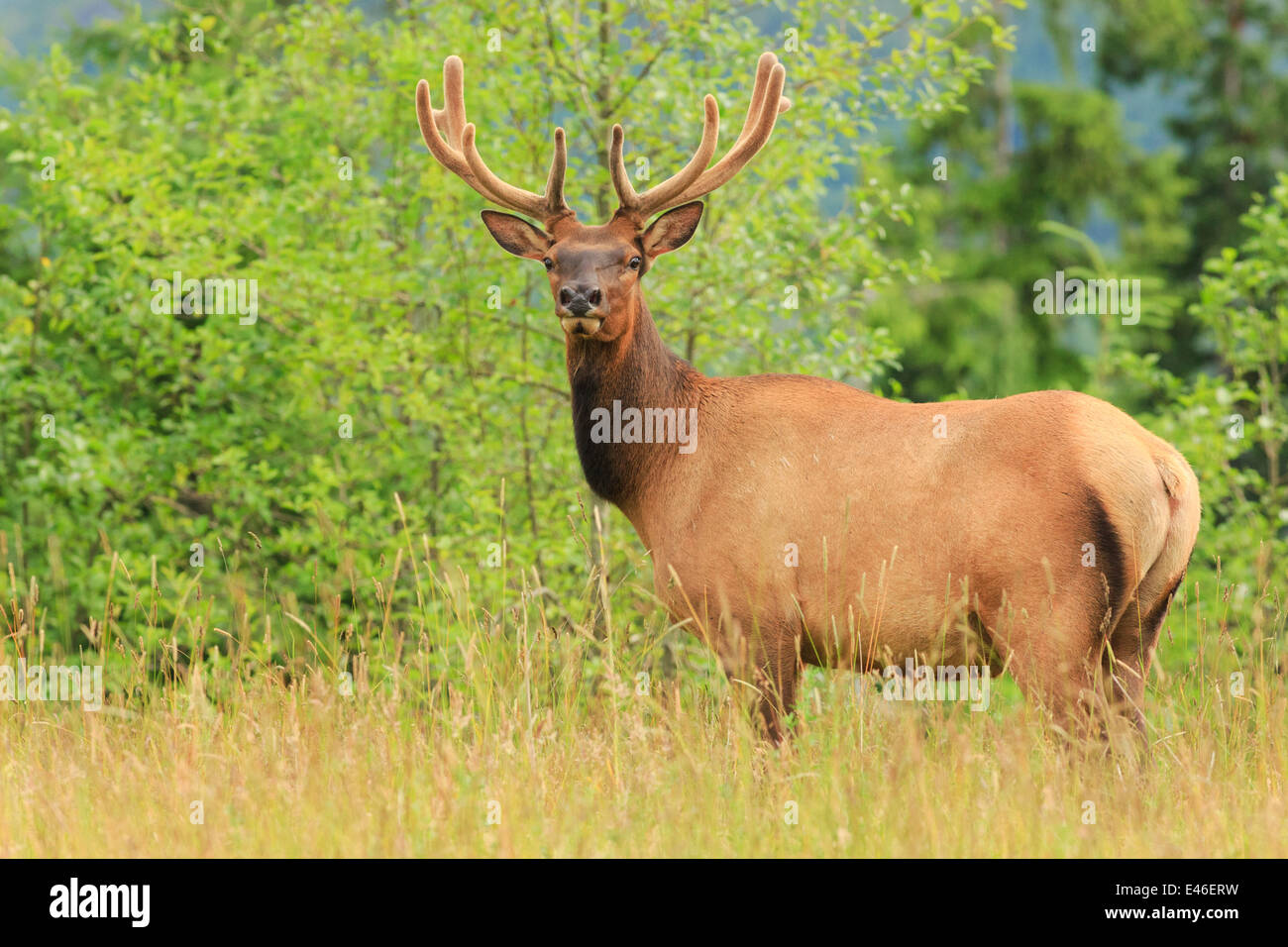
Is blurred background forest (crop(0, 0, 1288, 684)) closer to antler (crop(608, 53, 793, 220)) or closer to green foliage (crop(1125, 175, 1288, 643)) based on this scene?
green foliage (crop(1125, 175, 1288, 643))

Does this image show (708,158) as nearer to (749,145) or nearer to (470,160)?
(749,145)

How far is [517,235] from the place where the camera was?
20.6 feet

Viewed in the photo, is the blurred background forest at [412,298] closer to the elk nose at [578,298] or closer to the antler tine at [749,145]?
the elk nose at [578,298]

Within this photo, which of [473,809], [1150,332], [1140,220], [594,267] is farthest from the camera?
[1140,220]

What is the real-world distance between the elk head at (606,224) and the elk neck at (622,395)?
11cm

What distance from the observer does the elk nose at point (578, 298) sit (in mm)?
5418

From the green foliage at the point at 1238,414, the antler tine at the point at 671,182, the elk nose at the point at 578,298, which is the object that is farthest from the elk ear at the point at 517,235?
the green foliage at the point at 1238,414

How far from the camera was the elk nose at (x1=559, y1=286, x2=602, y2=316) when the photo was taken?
5418mm

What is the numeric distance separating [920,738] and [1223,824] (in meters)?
1.06

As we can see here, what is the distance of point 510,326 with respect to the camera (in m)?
8.86

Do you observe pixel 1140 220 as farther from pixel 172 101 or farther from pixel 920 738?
pixel 920 738

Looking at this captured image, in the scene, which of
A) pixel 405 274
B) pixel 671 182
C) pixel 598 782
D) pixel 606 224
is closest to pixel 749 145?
pixel 671 182

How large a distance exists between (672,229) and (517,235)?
2.40ft
